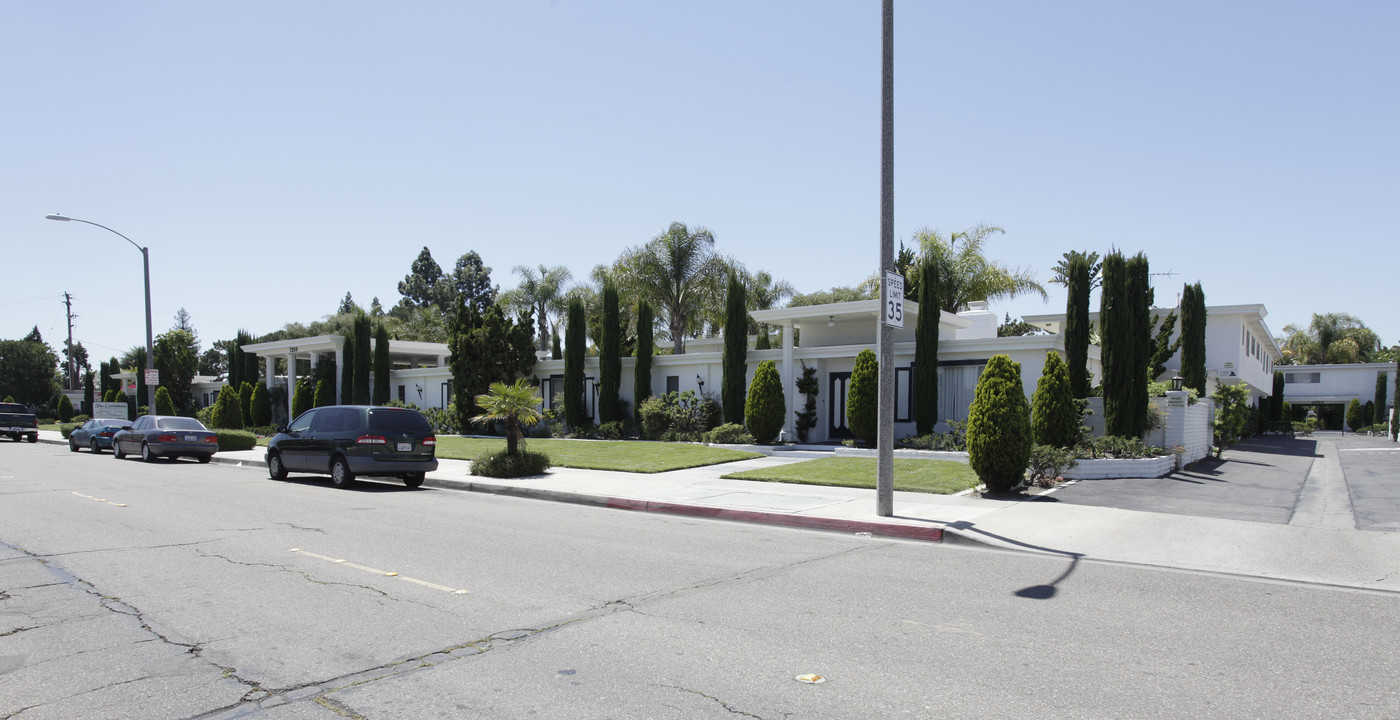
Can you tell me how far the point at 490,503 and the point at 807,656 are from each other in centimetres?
948

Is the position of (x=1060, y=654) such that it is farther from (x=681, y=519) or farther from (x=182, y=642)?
(x=681, y=519)

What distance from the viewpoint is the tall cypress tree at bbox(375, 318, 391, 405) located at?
37.2 meters

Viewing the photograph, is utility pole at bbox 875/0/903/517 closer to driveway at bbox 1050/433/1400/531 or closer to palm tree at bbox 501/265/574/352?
driveway at bbox 1050/433/1400/531

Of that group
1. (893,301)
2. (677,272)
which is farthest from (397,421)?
(677,272)

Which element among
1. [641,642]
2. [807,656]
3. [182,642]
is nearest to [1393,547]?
[807,656]

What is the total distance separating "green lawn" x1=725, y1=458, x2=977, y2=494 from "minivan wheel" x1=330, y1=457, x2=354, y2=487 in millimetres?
7368

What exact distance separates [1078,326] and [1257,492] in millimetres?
5730

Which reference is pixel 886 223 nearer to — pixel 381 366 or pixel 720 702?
pixel 720 702

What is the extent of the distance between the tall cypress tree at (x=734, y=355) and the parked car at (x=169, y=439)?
1450 cm

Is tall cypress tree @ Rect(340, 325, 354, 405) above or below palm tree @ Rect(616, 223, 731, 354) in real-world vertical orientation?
below

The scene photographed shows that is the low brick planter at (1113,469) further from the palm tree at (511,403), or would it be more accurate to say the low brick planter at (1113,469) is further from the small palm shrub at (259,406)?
the small palm shrub at (259,406)

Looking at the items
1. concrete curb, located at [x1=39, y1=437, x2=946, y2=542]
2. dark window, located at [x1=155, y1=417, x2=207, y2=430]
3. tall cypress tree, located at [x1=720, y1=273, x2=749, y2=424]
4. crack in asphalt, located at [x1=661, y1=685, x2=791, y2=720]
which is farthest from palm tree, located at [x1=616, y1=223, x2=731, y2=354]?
crack in asphalt, located at [x1=661, y1=685, x2=791, y2=720]

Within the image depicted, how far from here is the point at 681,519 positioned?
12.3 metres

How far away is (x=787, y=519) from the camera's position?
11656mm
